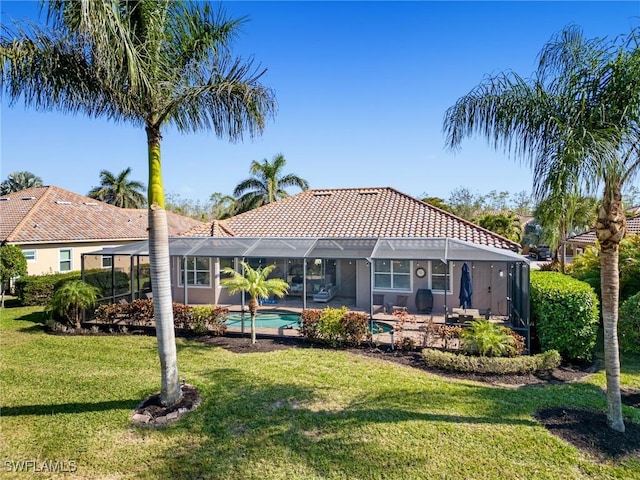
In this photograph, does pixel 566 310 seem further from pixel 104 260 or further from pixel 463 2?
pixel 104 260

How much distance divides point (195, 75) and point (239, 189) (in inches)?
1088

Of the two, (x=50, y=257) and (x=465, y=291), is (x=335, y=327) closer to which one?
(x=465, y=291)

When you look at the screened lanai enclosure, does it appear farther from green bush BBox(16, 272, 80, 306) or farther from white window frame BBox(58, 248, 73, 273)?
white window frame BBox(58, 248, 73, 273)

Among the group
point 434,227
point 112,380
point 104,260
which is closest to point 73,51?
point 112,380

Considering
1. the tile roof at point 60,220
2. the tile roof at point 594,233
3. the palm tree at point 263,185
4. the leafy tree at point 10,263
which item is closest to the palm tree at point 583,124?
the tile roof at point 60,220

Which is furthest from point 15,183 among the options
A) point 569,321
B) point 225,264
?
point 569,321

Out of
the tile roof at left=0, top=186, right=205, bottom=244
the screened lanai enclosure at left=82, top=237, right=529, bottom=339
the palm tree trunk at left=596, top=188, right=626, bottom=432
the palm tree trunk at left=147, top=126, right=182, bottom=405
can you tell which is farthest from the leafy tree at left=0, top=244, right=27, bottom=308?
the palm tree trunk at left=596, top=188, right=626, bottom=432

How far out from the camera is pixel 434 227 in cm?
1764

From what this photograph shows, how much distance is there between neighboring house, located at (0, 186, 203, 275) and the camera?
22.0 meters

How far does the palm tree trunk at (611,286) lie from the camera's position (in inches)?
240

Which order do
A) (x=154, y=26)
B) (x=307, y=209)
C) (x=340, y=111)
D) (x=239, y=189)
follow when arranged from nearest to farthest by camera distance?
(x=154, y=26) → (x=340, y=111) → (x=307, y=209) → (x=239, y=189)

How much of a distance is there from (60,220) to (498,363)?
2779cm

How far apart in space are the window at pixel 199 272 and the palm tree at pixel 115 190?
3479 centimetres

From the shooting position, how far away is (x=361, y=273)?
17781 mm
